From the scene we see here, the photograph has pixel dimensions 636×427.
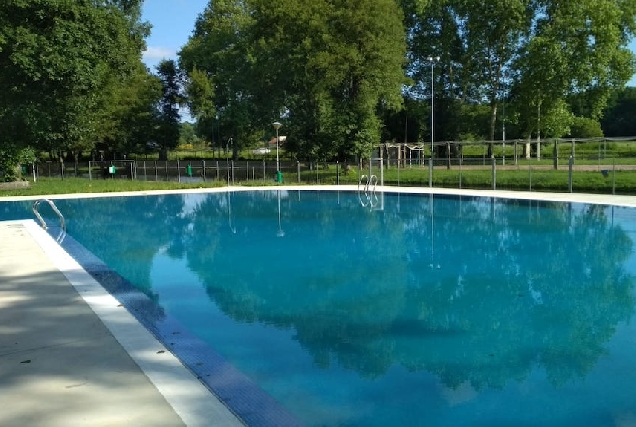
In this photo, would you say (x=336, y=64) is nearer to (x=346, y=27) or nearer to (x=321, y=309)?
(x=346, y=27)

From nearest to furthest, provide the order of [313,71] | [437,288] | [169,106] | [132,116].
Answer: [437,288], [313,71], [132,116], [169,106]

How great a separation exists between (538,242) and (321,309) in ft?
23.1

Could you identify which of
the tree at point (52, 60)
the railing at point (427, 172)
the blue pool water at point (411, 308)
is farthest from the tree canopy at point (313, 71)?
the blue pool water at point (411, 308)

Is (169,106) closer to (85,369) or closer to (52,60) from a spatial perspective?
(52,60)

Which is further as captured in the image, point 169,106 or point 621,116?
Answer: point 621,116

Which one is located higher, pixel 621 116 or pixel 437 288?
pixel 621 116

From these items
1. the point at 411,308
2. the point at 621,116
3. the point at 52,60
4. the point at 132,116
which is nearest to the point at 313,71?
the point at 52,60

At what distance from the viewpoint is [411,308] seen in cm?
723

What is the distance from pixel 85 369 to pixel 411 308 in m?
4.14

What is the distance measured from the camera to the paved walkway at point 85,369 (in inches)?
147

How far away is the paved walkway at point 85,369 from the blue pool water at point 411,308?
71 cm

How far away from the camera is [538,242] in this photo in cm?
1225

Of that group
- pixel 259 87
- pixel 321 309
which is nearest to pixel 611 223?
pixel 321 309

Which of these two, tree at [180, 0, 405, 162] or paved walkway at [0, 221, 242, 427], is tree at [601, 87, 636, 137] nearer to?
tree at [180, 0, 405, 162]
